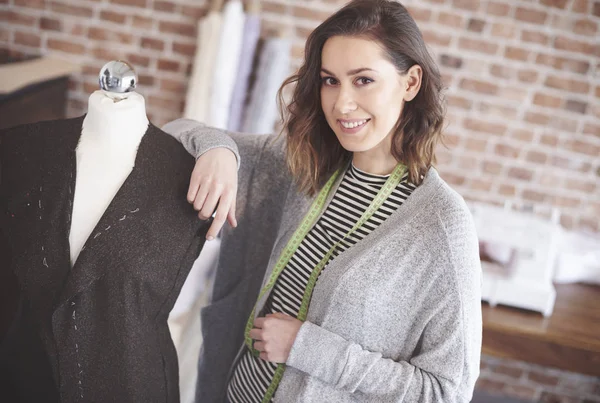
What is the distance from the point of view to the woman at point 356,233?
3.59 ft

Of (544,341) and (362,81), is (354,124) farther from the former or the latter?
(544,341)

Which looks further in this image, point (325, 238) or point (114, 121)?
point (325, 238)

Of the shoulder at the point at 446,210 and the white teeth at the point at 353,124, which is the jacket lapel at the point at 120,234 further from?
the shoulder at the point at 446,210

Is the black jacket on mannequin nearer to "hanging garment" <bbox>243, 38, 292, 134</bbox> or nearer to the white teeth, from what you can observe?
the white teeth

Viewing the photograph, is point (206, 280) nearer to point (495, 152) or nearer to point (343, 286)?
point (343, 286)

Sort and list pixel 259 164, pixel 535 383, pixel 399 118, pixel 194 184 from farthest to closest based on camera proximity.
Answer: pixel 535 383, pixel 259 164, pixel 399 118, pixel 194 184

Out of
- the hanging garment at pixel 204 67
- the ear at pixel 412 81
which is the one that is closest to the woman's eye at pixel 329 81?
the ear at pixel 412 81

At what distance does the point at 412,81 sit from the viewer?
124cm

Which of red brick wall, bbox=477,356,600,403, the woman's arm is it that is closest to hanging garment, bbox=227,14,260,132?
the woman's arm

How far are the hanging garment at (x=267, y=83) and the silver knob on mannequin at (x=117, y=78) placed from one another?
1477 millimetres

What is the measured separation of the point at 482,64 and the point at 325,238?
156 cm

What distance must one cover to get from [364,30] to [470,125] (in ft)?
4.98

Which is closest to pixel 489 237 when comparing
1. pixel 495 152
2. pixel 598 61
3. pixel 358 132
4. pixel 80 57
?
pixel 495 152

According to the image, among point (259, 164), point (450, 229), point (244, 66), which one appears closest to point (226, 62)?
point (244, 66)
